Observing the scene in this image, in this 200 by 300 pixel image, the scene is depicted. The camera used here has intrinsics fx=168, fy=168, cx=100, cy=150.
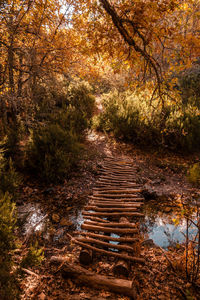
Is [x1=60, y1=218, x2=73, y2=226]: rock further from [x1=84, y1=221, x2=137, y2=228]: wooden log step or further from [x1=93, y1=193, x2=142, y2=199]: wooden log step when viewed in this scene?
[x1=93, y1=193, x2=142, y2=199]: wooden log step

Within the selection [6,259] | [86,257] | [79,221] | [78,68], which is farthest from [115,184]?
[78,68]

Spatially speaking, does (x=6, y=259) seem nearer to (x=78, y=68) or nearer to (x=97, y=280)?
(x=97, y=280)

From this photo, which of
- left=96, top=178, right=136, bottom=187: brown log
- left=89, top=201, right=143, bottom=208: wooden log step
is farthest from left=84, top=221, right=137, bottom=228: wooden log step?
left=96, top=178, right=136, bottom=187: brown log

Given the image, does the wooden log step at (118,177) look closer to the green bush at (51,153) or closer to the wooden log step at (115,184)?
the wooden log step at (115,184)

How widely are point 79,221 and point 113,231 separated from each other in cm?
84

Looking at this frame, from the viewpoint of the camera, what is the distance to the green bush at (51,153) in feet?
14.2

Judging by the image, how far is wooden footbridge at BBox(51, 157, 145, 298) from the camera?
197cm

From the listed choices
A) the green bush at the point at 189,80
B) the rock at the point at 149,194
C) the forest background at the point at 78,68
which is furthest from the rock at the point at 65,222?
the green bush at the point at 189,80

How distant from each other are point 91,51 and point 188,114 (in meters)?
5.04

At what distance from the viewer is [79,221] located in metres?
3.21

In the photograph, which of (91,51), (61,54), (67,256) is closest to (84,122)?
(61,54)

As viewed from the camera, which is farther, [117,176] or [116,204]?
[117,176]

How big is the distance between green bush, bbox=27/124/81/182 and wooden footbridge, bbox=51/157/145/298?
102 centimetres

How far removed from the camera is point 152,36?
2.47 meters
